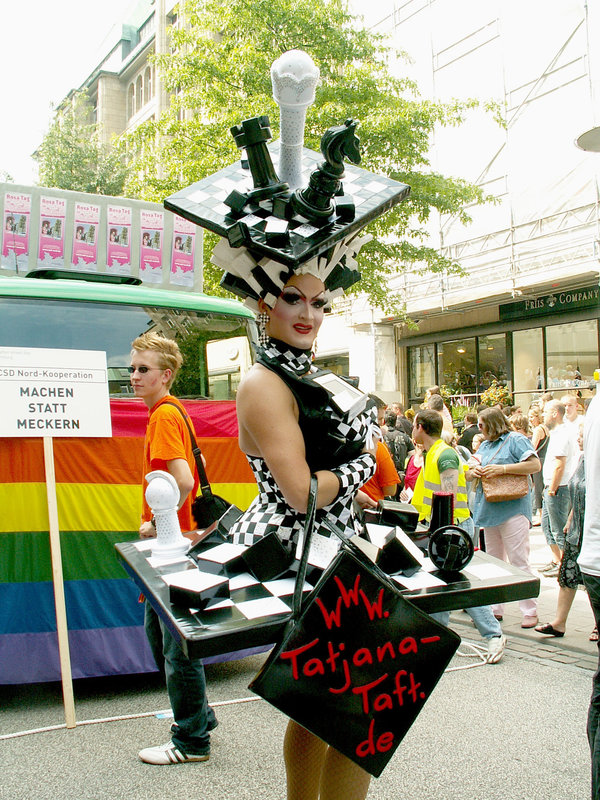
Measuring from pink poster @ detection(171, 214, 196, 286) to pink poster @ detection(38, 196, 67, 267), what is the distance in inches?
30.2

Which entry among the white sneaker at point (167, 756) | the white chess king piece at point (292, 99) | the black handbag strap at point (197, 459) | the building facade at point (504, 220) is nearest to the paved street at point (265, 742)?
the white sneaker at point (167, 756)

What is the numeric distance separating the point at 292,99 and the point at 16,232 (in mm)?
3183

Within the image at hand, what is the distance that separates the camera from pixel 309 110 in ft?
40.2

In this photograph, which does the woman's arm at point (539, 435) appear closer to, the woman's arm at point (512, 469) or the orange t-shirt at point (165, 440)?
the woman's arm at point (512, 469)

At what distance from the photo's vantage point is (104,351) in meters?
4.19

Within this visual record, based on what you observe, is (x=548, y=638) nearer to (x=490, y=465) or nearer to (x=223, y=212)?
(x=490, y=465)

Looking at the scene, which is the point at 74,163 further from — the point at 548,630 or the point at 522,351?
the point at 548,630

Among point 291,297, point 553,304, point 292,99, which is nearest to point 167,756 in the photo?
point 291,297

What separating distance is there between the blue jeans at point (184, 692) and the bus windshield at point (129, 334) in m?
1.54

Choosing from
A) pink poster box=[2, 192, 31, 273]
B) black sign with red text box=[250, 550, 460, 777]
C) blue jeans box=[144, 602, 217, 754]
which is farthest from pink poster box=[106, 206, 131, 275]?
black sign with red text box=[250, 550, 460, 777]

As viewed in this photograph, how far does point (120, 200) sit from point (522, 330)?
13.9 m

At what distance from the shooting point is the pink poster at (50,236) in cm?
465

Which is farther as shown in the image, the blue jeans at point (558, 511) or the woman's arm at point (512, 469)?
the blue jeans at point (558, 511)

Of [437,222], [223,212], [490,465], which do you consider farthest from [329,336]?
Answer: [223,212]
